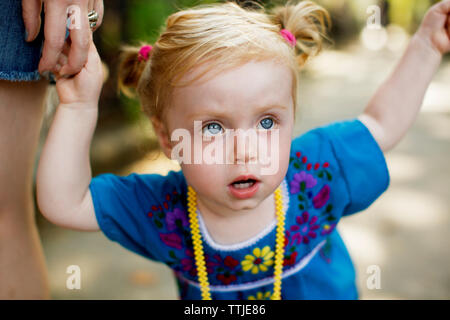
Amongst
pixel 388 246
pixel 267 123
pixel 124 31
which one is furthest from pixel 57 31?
pixel 124 31

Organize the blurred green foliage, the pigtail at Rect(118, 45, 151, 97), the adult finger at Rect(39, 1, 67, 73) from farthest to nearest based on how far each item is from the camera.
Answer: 1. the blurred green foliage
2. the pigtail at Rect(118, 45, 151, 97)
3. the adult finger at Rect(39, 1, 67, 73)

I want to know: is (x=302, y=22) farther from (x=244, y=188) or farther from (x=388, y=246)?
(x=388, y=246)

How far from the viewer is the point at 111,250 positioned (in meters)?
2.38

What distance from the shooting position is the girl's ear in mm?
1214

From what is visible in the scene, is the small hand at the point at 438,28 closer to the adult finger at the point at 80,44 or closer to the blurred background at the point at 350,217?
the blurred background at the point at 350,217

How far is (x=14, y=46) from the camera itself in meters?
1.09

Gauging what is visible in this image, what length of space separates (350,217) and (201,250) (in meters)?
1.51

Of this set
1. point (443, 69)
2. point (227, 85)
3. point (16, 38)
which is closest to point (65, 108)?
point (16, 38)

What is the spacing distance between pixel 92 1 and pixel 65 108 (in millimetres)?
251

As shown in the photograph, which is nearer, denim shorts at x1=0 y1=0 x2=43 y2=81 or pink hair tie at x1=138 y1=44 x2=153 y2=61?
denim shorts at x1=0 y1=0 x2=43 y2=81

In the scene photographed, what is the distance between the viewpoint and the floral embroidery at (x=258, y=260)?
1.22 m

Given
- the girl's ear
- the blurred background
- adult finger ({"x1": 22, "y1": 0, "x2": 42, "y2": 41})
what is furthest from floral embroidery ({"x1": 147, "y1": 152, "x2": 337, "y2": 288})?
adult finger ({"x1": 22, "y1": 0, "x2": 42, "y2": 41})

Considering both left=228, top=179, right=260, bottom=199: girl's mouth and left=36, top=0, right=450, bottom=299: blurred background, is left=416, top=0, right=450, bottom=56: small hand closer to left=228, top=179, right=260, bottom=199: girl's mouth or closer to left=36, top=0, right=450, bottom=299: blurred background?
left=36, top=0, right=450, bottom=299: blurred background

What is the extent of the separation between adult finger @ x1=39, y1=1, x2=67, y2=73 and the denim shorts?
0.34 feet
